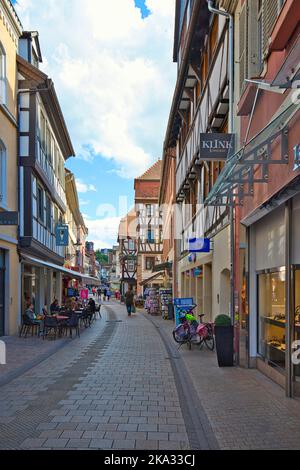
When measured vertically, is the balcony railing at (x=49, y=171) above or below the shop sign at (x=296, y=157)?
above

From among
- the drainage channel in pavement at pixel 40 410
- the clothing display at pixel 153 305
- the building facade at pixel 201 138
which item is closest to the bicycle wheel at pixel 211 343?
the building facade at pixel 201 138

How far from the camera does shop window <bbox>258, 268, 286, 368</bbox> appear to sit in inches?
330

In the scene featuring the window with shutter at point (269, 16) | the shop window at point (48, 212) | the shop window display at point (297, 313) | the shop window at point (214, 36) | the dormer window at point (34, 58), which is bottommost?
the shop window display at point (297, 313)

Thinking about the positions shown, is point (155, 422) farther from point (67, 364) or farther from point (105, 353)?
point (105, 353)

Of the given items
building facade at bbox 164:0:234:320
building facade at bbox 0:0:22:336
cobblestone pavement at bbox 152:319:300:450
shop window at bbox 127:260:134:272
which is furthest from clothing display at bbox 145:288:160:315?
shop window at bbox 127:260:134:272

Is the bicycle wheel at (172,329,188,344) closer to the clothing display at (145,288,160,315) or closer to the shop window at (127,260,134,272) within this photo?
the clothing display at (145,288,160,315)

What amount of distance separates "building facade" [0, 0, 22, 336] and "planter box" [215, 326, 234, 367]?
829cm

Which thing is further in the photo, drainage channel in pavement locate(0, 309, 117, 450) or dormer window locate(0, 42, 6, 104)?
dormer window locate(0, 42, 6, 104)

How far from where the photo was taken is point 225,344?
10.3m

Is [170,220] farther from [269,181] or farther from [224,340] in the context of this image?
[269,181]

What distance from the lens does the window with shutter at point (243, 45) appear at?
10.3 metres

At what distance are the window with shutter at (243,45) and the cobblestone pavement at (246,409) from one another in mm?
5860

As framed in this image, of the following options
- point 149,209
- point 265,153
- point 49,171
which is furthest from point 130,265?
point 265,153

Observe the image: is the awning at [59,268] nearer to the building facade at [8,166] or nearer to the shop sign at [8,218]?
the building facade at [8,166]
